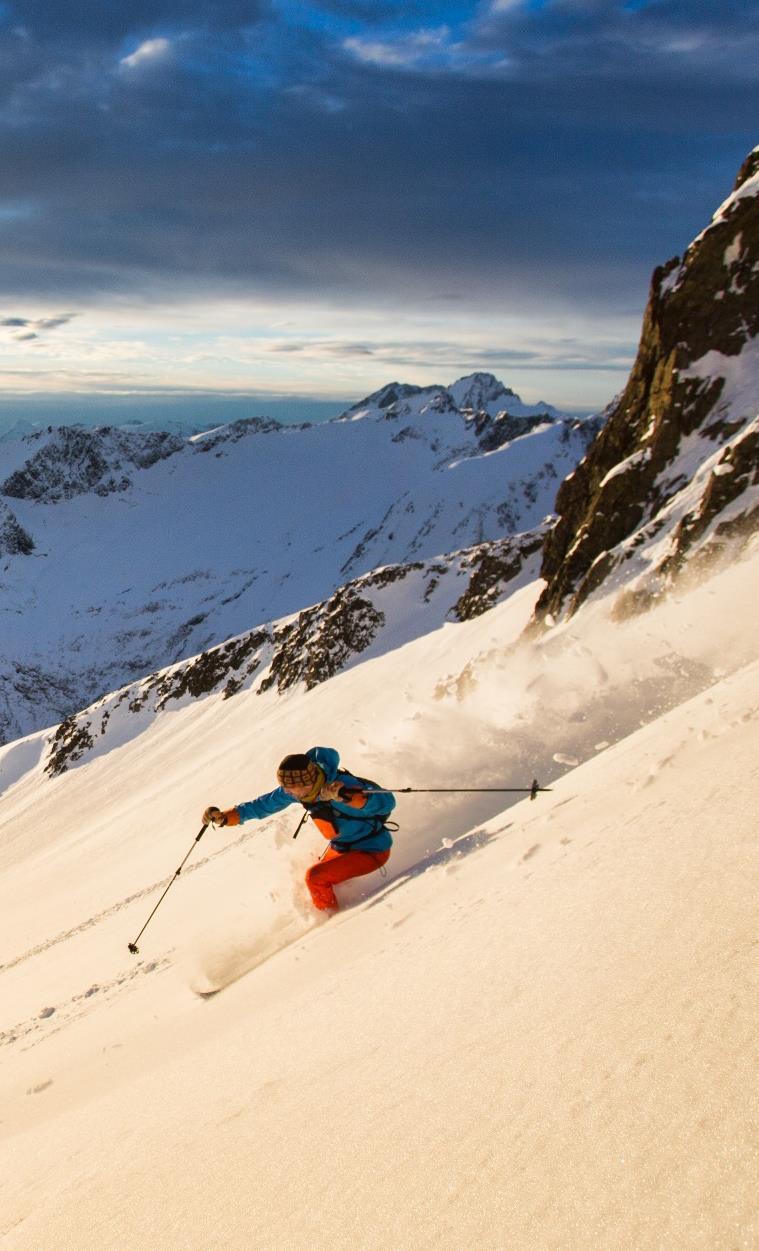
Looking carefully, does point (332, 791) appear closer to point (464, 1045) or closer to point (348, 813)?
point (348, 813)

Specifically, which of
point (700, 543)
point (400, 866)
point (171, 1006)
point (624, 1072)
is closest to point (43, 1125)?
point (171, 1006)

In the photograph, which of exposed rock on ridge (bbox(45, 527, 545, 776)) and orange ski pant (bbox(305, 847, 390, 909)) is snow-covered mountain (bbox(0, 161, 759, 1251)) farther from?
exposed rock on ridge (bbox(45, 527, 545, 776))

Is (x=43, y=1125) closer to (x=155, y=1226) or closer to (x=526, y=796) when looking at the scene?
(x=155, y=1226)

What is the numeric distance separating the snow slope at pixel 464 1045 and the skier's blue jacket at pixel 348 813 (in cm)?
41

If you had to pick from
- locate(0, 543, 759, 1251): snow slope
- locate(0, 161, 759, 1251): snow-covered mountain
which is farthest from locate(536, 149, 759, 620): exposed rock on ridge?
locate(0, 543, 759, 1251): snow slope

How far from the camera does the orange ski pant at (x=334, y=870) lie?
6.68 metres

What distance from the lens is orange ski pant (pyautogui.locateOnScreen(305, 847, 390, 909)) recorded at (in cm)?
668

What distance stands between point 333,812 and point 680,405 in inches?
778

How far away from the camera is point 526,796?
7.56 meters

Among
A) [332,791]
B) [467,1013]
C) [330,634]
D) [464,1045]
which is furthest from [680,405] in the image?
[330,634]

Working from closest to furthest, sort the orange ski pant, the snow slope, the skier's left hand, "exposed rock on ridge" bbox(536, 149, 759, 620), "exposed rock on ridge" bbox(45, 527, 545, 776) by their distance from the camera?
the snow slope
the skier's left hand
the orange ski pant
"exposed rock on ridge" bbox(536, 149, 759, 620)
"exposed rock on ridge" bbox(45, 527, 545, 776)

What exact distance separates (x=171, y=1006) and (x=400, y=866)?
2.28 metres

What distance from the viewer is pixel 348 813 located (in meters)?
6.88

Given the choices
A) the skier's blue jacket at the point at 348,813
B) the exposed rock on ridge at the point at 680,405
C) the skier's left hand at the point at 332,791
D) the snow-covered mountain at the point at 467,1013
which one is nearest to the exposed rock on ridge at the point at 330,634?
the exposed rock on ridge at the point at 680,405
